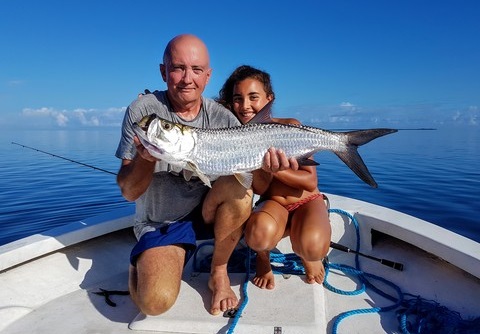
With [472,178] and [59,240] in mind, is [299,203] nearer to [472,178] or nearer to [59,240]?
[59,240]

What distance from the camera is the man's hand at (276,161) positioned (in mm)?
2980

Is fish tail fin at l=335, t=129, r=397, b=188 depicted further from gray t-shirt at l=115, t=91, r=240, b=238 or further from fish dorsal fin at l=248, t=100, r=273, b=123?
gray t-shirt at l=115, t=91, r=240, b=238

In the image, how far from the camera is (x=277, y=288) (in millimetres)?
3023

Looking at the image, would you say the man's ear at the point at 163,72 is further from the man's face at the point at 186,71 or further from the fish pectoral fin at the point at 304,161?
the fish pectoral fin at the point at 304,161

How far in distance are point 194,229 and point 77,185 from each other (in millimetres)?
9714

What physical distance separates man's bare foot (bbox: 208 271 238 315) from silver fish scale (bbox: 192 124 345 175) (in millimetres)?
905

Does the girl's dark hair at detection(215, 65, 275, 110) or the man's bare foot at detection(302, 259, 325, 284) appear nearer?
the man's bare foot at detection(302, 259, 325, 284)

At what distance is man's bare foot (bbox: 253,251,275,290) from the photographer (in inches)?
120

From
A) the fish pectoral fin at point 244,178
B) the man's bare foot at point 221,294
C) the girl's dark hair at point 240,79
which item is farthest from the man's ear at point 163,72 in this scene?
the man's bare foot at point 221,294

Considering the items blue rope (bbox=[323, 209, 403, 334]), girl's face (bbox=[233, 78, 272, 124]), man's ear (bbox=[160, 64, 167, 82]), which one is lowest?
blue rope (bbox=[323, 209, 403, 334])

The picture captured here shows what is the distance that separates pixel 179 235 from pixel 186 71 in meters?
1.46

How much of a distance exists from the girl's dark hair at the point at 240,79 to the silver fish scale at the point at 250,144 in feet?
3.19

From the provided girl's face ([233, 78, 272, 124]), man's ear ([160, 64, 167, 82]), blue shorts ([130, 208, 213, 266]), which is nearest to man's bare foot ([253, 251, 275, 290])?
blue shorts ([130, 208, 213, 266])

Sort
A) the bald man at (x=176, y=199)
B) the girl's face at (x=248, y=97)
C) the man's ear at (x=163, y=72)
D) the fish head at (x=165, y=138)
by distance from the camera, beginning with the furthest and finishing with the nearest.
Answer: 1. the girl's face at (x=248, y=97)
2. the man's ear at (x=163, y=72)
3. the bald man at (x=176, y=199)
4. the fish head at (x=165, y=138)
